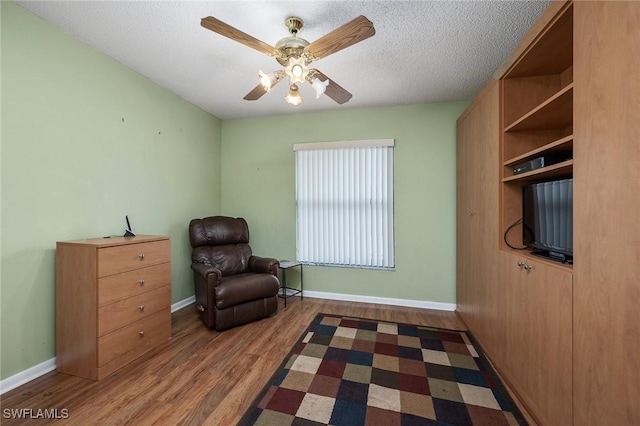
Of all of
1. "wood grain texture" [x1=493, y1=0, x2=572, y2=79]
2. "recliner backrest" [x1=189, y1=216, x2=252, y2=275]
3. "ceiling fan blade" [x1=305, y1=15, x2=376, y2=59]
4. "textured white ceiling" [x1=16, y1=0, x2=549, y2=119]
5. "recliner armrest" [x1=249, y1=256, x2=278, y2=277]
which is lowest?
"recliner armrest" [x1=249, y1=256, x2=278, y2=277]

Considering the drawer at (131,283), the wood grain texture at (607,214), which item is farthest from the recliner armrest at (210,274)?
the wood grain texture at (607,214)

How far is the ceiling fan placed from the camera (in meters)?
1.39

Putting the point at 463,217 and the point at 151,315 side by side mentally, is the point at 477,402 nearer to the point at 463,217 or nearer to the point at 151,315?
the point at 463,217

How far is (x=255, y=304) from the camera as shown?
265 centimetres

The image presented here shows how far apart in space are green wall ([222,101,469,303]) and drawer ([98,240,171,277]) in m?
1.58

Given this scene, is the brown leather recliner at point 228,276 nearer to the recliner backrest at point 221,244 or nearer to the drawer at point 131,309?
the recliner backrest at point 221,244

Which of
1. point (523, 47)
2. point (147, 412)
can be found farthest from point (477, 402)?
point (523, 47)

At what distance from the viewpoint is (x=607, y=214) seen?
96cm

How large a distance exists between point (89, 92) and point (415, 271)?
3728mm

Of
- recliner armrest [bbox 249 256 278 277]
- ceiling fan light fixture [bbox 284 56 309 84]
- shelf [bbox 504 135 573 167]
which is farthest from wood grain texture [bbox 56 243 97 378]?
shelf [bbox 504 135 573 167]

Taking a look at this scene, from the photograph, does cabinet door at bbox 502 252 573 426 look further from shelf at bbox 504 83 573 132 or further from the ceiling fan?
the ceiling fan

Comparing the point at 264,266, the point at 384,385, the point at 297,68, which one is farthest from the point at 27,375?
the point at 297,68

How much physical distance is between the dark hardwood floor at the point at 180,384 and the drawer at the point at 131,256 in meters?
0.74

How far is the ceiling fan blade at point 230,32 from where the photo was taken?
1355 mm
